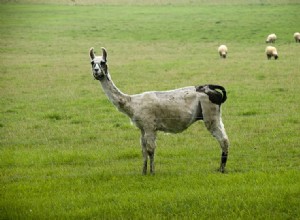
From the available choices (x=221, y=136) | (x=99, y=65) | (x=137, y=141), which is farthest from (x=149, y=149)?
(x=137, y=141)

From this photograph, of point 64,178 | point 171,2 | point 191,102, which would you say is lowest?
point 64,178

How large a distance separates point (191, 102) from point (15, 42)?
131ft

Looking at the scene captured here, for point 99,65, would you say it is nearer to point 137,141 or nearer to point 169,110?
point 169,110

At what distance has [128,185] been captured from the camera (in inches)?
398

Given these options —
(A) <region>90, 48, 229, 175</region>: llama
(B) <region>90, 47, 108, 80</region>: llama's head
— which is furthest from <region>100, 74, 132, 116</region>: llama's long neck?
(B) <region>90, 47, 108, 80</region>: llama's head

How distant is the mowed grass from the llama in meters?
0.74

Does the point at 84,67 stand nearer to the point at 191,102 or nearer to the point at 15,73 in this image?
the point at 15,73

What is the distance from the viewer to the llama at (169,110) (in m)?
11.1

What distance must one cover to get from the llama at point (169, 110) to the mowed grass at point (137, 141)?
29.0 inches

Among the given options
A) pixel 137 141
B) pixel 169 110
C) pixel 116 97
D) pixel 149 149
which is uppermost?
pixel 116 97

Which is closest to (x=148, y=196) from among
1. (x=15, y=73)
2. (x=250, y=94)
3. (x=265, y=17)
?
(x=250, y=94)

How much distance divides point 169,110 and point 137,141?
3.57 metres

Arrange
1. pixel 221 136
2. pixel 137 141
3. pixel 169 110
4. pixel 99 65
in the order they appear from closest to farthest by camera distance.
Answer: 1. pixel 99 65
2. pixel 221 136
3. pixel 169 110
4. pixel 137 141

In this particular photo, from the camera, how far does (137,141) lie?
48.1 feet
